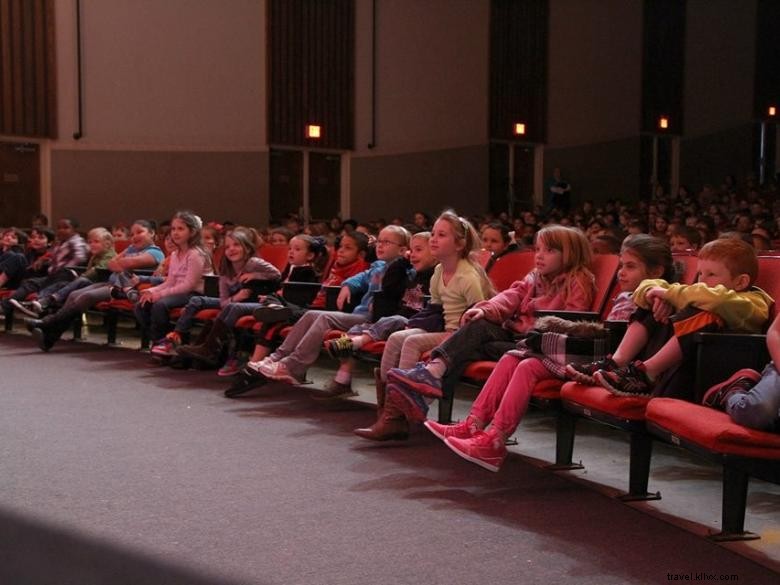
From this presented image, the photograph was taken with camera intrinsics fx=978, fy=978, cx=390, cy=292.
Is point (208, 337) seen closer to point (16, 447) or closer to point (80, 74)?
point (16, 447)

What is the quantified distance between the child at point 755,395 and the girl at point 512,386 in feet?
1.63

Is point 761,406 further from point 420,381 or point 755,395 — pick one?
point 420,381

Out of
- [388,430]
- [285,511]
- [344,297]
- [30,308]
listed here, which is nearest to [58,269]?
[30,308]

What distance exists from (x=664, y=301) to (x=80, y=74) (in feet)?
29.5

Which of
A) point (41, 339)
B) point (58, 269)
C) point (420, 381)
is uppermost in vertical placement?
point (58, 269)

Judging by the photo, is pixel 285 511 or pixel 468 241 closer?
pixel 285 511

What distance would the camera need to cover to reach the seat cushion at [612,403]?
9.53 ft

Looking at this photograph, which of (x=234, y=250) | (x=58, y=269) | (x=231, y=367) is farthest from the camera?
(x=58, y=269)

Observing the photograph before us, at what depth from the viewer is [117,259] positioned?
679cm

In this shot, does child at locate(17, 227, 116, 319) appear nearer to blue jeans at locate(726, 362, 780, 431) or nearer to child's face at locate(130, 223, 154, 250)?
child's face at locate(130, 223, 154, 250)

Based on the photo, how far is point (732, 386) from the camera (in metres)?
2.66

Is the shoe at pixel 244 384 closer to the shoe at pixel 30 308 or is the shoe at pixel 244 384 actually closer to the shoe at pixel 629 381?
the shoe at pixel 629 381

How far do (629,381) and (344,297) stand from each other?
2.16m

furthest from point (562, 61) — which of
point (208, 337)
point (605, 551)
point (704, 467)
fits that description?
point (605, 551)
